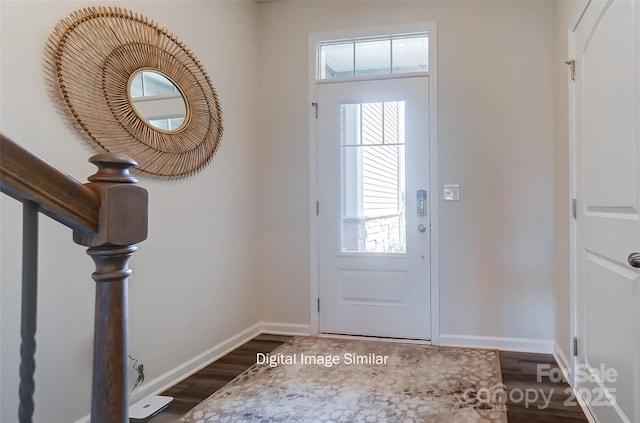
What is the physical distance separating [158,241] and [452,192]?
2.06 meters

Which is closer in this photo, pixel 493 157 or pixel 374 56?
pixel 493 157

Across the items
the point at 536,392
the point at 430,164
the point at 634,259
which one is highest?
the point at 430,164

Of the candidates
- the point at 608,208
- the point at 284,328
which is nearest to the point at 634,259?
the point at 608,208

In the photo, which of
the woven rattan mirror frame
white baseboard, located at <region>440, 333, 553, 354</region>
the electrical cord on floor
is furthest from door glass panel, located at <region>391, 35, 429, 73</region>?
the electrical cord on floor

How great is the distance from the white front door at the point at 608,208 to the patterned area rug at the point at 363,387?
532mm

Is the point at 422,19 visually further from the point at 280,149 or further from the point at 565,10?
the point at 280,149

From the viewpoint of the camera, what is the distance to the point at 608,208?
5.77ft

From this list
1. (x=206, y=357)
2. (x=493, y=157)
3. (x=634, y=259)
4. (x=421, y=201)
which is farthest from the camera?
(x=421, y=201)

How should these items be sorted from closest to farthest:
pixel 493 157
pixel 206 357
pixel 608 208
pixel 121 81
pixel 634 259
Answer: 1. pixel 634 259
2. pixel 608 208
3. pixel 121 81
4. pixel 206 357
5. pixel 493 157

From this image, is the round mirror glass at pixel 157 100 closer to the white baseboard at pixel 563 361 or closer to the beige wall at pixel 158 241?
the beige wall at pixel 158 241

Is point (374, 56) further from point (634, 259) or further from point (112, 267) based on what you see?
point (112, 267)

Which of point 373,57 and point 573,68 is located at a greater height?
point 373,57

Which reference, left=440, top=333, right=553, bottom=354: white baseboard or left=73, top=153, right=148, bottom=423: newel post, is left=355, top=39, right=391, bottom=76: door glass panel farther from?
left=73, top=153, right=148, bottom=423: newel post

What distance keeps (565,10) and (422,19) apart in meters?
0.97
